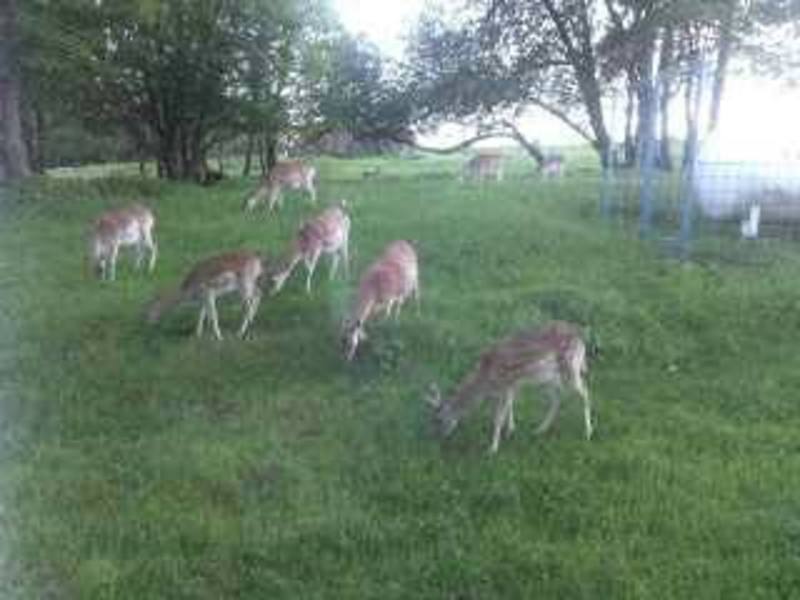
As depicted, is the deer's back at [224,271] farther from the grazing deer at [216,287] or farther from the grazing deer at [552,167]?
the grazing deer at [552,167]

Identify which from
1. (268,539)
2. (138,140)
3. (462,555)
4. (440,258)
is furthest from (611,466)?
(138,140)

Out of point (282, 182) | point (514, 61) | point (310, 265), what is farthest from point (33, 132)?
point (310, 265)

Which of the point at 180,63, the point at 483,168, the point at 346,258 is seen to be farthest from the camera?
the point at 483,168

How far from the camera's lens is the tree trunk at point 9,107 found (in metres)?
26.3

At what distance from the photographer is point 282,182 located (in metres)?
23.8

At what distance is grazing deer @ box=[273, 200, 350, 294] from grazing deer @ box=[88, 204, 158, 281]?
92.4 inches

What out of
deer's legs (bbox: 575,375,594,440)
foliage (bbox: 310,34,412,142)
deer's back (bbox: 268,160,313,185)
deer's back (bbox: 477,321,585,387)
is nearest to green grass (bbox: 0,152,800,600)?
deer's legs (bbox: 575,375,594,440)

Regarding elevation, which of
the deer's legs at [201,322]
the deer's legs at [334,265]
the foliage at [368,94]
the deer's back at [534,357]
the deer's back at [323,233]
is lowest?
the deer's legs at [201,322]

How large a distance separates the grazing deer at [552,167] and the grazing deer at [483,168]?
1.40 meters

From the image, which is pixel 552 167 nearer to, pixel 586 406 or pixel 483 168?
pixel 483 168

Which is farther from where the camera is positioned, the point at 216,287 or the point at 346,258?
the point at 346,258

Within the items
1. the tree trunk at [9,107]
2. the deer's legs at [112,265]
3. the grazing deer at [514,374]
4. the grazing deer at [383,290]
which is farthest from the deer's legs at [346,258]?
the tree trunk at [9,107]

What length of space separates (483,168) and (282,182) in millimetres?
9120

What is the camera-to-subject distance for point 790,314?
14.6 m
